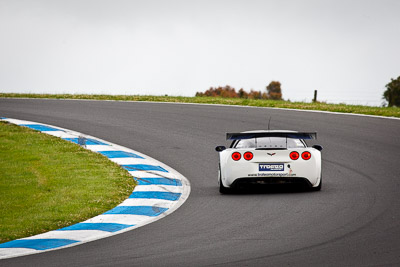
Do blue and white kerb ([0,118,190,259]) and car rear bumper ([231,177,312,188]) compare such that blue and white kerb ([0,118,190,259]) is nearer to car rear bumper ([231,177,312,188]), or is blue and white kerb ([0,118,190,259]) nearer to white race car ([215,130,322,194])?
white race car ([215,130,322,194])

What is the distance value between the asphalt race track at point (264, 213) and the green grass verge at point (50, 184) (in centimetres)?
135

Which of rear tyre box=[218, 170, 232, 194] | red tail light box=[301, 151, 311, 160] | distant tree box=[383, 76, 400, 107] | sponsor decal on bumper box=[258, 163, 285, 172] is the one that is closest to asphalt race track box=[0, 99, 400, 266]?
rear tyre box=[218, 170, 232, 194]

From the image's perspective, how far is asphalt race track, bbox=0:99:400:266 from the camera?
7.44 meters

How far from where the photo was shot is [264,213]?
10039mm

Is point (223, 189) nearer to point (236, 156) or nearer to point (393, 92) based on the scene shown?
point (236, 156)

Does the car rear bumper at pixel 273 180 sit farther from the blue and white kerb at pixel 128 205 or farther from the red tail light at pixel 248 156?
the blue and white kerb at pixel 128 205

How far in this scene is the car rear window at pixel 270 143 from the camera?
39.9 ft

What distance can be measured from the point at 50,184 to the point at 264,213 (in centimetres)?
488

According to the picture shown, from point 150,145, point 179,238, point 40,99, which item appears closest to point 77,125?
point 150,145

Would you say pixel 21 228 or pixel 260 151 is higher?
pixel 260 151

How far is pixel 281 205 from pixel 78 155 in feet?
22.6

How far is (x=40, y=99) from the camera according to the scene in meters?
29.3

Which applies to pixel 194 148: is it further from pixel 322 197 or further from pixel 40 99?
pixel 40 99

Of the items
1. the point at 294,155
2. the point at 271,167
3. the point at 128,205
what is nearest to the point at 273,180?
the point at 271,167
